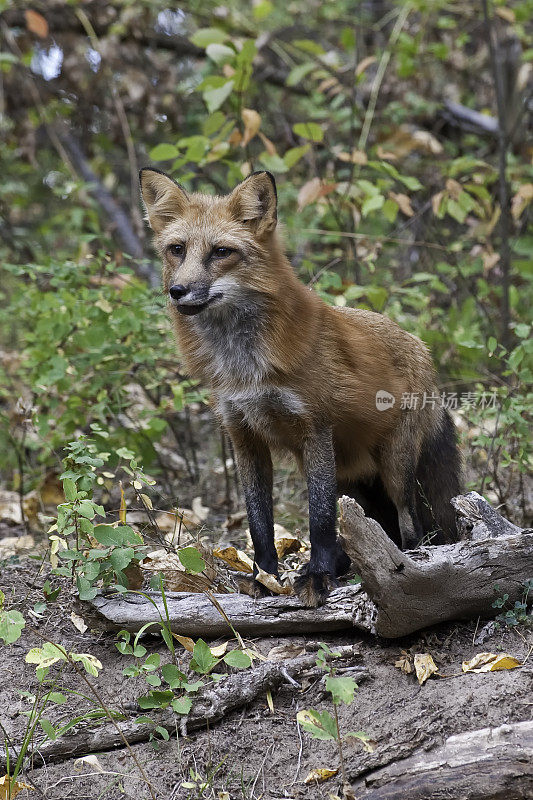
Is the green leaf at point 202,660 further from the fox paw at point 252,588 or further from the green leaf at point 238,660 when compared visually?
the fox paw at point 252,588

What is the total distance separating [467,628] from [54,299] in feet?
13.0

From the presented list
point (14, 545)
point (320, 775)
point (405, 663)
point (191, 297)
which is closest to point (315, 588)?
point (405, 663)

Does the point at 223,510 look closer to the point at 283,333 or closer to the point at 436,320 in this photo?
the point at 283,333

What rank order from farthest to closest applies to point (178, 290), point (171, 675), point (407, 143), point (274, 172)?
point (274, 172), point (407, 143), point (178, 290), point (171, 675)

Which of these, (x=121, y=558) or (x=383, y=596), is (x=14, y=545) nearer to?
(x=121, y=558)

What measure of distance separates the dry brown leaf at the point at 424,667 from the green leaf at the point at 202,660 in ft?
3.24

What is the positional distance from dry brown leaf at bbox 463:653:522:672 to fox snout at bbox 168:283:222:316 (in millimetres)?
2261

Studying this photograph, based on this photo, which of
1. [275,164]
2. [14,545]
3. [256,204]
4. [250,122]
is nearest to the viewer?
[256,204]

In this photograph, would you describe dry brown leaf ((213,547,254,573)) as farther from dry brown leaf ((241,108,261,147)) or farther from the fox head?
dry brown leaf ((241,108,261,147))

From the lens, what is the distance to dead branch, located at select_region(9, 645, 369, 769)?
11.5 feet

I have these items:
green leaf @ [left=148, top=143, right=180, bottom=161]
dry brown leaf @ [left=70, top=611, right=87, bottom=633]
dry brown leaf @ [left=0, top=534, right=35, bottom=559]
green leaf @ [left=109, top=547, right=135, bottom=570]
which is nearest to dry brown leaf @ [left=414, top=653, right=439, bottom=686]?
green leaf @ [left=109, top=547, right=135, bottom=570]

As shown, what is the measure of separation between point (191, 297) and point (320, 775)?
7.78 feet

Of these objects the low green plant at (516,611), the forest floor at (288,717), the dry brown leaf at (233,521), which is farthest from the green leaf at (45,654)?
the dry brown leaf at (233,521)

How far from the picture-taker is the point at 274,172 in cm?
876
